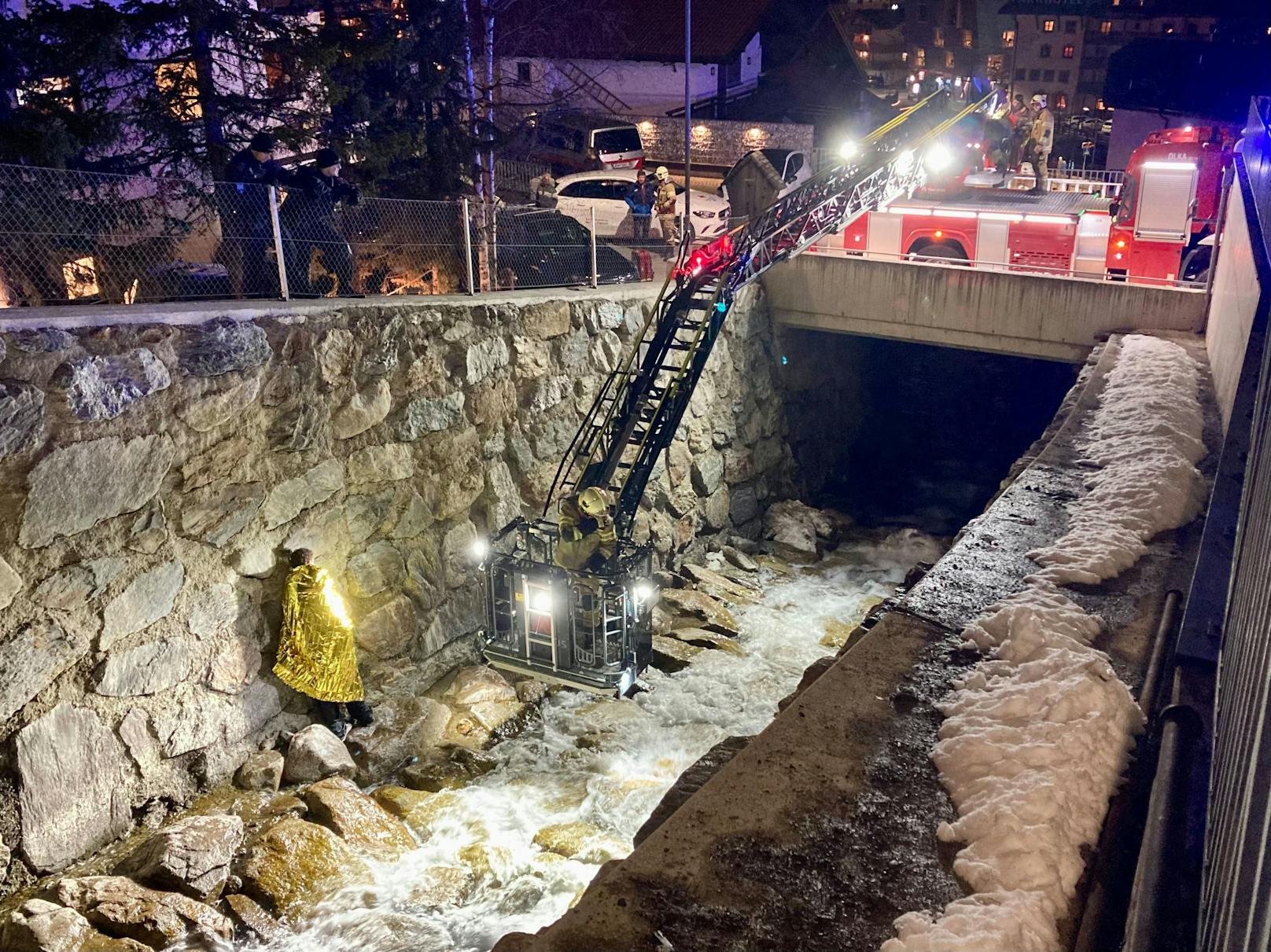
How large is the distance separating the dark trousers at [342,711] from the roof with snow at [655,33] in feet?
73.1

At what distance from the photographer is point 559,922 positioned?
3.44 metres

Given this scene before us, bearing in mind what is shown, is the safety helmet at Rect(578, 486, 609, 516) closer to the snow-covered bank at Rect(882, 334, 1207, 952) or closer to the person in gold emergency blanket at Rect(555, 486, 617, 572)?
the person in gold emergency blanket at Rect(555, 486, 617, 572)

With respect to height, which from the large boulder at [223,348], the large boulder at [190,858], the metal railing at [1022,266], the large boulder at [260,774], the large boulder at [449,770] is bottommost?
the large boulder at [449,770]

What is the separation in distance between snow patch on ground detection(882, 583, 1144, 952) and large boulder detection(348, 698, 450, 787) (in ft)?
19.5

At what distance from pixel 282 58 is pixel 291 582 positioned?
6.41 meters

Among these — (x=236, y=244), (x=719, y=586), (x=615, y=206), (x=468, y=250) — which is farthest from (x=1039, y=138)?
(x=236, y=244)

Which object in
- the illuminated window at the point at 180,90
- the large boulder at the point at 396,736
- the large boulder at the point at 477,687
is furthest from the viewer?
the illuminated window at the point at 180,90

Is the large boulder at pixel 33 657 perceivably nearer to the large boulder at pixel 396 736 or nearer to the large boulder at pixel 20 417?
the large boulder at pixel 20 417

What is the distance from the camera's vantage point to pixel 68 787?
736 cm

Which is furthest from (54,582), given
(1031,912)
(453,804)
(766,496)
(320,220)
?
(766,496)

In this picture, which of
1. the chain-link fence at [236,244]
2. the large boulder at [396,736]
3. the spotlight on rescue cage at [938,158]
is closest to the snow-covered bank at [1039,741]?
the large boulder at [396,736]

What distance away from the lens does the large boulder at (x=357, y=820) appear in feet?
25.6

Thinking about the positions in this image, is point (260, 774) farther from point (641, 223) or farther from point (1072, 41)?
point (1072, 41)

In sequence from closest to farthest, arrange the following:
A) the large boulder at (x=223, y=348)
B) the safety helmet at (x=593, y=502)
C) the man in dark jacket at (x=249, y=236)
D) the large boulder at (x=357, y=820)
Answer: the large boulder at (x=357, y=820)
the large boulder at (x=223, y=348)
the safety helmet at (x=593, y=502)
the man in dark jacket at (x=249, y=236)
